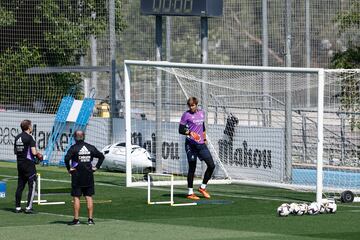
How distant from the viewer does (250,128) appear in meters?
29.2

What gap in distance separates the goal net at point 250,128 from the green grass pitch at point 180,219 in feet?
5.17

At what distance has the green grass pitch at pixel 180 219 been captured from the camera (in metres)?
18.3

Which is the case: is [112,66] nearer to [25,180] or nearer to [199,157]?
[199,157]

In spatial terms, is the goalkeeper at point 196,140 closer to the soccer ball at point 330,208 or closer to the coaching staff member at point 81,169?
the soccer ball at point 330,208

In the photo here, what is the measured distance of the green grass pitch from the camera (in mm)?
18312

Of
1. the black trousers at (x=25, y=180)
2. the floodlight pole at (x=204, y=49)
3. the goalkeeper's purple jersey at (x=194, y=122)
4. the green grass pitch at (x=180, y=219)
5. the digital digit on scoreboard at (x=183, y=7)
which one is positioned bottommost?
the green grass pitch at (x=180, y=219)

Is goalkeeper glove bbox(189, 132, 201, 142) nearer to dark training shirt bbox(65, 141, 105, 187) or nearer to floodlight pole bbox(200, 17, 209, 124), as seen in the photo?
floodlight pole bbox(200, 17, 209, 124)

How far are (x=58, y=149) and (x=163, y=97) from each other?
15.3 feet

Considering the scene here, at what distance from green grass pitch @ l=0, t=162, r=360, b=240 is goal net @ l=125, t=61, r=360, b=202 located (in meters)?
1.58

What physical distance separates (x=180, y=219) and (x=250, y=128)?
353 inches

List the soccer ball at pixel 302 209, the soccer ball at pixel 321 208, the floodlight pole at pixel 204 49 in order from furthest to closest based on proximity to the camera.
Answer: the floodlight pole at pixel 204 49, the soccer ball at pixel 321 208, the soccer ball at pixel 302 209

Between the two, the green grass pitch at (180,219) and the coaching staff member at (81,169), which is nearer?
the green grass pitch at (180,219)

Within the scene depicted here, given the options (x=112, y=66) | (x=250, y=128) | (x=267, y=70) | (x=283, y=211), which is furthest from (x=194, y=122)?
(x=112, y=66)

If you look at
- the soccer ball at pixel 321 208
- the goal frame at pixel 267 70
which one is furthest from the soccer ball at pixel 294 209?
the goal frame at pixel 267 70
